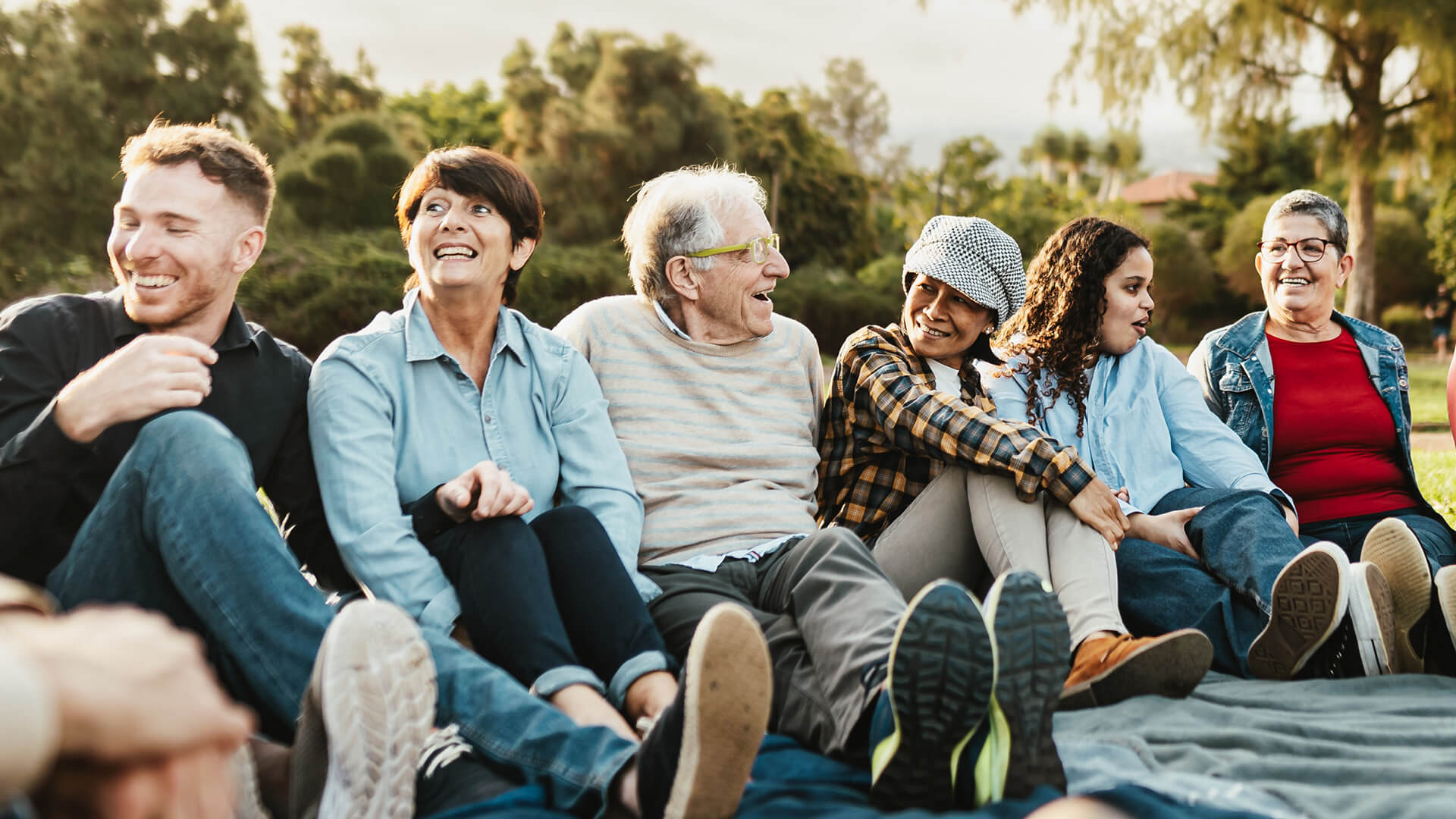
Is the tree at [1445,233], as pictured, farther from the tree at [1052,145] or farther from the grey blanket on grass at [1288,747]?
the tree at [1052,145]

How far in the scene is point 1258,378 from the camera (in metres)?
3.73

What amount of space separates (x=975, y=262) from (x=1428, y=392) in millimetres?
15538

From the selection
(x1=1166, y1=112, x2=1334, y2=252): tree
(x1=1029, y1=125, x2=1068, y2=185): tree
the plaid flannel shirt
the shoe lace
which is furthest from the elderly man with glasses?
(x1=1029, y1=125, x2=1068, y2=185): tree

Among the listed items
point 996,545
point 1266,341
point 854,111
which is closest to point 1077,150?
point 854,111

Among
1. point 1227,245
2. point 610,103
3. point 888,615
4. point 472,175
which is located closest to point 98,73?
point 610,103

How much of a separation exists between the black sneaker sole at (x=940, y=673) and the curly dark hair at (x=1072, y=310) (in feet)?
5.86

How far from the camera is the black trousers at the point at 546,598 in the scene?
2186 millimetres

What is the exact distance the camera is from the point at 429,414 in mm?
2740

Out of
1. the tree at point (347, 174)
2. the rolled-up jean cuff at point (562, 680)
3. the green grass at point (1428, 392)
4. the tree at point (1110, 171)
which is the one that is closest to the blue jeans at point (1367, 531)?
the rolled-up jean cuff at point (562, 680)

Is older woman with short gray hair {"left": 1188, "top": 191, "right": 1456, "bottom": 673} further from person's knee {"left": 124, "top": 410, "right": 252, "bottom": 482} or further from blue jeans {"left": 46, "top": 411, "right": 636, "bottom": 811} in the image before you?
person's knee {"left": 124, "top": 410, "right": 252, "bottom": 482}

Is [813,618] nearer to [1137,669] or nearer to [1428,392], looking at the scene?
[1137,669]

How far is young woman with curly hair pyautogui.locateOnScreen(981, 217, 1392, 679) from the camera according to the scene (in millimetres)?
2812

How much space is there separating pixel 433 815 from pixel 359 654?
35cm

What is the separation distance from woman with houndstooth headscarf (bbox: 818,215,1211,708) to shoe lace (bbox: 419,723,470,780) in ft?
4.49
